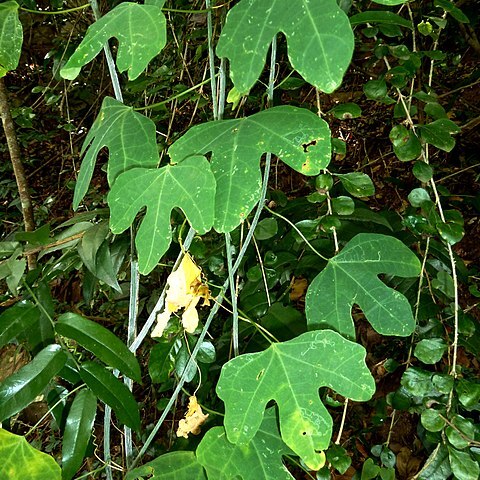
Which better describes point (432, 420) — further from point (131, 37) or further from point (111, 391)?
point (131, 37)

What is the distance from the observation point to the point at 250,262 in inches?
53.8

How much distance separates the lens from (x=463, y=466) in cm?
86

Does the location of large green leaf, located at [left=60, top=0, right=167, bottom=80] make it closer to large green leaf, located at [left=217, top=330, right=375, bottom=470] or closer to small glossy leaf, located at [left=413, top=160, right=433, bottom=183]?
large green leaf, located at [left=217, top=330, right=375, bottom=470]

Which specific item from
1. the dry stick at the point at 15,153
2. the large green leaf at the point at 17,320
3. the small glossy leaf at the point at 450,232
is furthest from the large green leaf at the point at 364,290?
the dry stick at the point at 15,153

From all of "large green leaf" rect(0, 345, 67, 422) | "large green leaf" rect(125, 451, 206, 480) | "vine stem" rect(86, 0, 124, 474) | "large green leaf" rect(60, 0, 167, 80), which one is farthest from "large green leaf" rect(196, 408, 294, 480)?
"large green leaf" rect(60, 0, 167, 80)

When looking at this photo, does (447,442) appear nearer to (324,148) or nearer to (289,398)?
(289,398)

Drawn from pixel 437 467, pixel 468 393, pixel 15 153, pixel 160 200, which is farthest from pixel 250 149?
pixel 15 153

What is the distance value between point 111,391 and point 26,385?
132 mm

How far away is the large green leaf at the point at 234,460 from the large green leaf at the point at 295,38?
48 cm

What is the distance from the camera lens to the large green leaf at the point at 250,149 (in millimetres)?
697

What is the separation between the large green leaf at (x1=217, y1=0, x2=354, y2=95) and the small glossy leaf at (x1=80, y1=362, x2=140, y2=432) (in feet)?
1.76

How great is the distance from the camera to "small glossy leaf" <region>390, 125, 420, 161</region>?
3.20 ft

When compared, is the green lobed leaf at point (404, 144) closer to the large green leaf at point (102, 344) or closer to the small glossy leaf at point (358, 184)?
the small glossy leaf at point (358, 184)

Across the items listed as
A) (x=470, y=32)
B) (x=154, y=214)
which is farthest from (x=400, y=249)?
(x=470, y=32)
